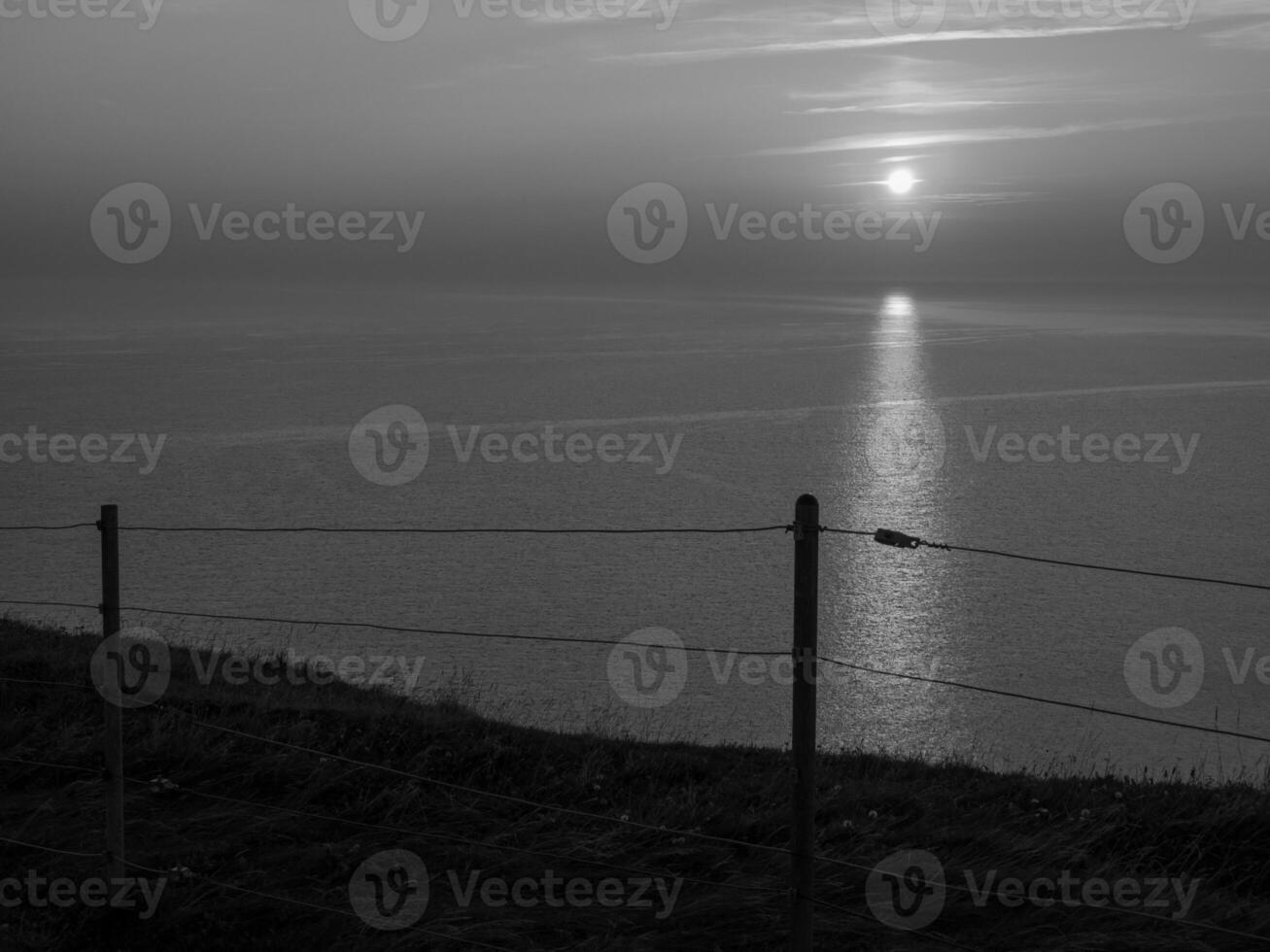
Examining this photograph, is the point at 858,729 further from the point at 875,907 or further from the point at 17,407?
the point at 17,407

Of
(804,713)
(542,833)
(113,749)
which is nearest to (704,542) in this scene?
(542,833)

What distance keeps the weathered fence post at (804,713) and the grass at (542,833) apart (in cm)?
92

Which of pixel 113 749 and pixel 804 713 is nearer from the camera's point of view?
pixel 804 713

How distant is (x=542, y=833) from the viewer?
7281 millimetres

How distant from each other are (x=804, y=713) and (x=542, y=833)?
2.77m

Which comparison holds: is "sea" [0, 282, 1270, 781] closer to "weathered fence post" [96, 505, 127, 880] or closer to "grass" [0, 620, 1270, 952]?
"grass" [0, 620, 1270, 952]

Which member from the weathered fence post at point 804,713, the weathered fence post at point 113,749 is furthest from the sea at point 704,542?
the weathered fence post at point 113,749

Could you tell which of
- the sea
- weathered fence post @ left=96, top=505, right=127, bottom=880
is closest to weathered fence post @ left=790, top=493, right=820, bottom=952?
the sea

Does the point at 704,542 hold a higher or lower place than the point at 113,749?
higher

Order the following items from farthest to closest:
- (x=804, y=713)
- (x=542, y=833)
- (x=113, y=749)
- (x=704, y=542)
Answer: (x=704, y=542) < (x=542, y=833) < (x=113, y=749) < (x=804, y=713)

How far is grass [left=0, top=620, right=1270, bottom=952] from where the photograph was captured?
614 centimetres

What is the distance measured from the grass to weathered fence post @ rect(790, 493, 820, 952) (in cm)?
92

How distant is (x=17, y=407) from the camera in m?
87.9

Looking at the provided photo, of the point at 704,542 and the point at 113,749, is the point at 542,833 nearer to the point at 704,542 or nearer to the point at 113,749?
the point at 113,749
